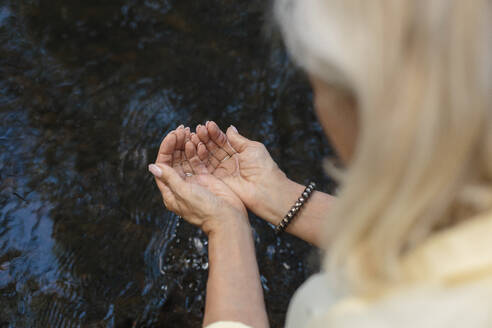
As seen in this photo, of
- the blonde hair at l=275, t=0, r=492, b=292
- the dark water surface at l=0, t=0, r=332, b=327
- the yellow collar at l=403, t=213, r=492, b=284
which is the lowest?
the dark water surface at l=0, t=0, r=332, b=327

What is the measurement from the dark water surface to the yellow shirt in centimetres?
149

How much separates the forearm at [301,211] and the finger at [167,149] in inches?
15.0

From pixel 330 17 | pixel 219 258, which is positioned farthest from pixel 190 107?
pixel 330 17

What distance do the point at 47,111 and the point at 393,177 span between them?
2.41m

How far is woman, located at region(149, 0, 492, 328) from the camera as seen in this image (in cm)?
90

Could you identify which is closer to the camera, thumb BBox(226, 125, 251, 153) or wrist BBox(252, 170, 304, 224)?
wrist BBox(252, 170, 304, 224)

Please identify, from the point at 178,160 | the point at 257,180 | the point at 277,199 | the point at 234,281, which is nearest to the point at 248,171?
the point at 257,180

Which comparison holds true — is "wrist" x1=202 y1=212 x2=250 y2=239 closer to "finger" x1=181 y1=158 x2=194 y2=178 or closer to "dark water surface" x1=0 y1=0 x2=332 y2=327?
"finger" x1=181 y1=158 x2=194 y2=178

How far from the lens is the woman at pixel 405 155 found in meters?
0.90

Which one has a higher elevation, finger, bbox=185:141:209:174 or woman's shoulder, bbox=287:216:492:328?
woman's shoulder, bbox=287:216:492:328

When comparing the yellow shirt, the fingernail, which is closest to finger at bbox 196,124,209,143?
the fingernail

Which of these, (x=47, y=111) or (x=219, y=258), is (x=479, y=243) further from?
(x=47, y=111)

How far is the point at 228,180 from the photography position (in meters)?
2.23

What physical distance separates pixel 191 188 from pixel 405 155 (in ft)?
3.90
